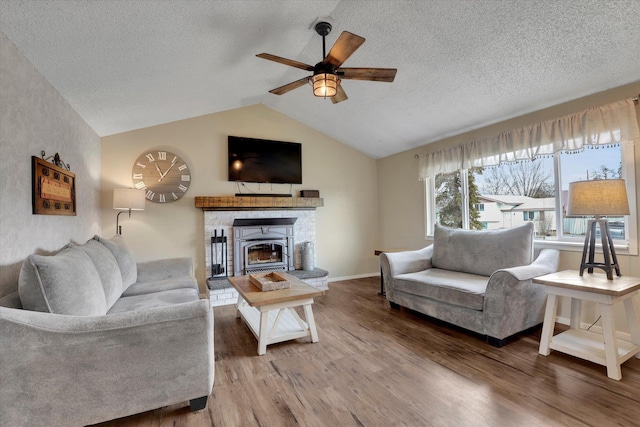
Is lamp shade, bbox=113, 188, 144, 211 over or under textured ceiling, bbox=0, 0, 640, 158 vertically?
under

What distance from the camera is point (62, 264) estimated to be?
5.37 feet

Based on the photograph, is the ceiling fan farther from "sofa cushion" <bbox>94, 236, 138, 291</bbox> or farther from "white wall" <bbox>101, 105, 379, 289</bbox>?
"white wall" <bbox>101, 105, 379, 289</bbox>

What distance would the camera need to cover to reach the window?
2.60 m

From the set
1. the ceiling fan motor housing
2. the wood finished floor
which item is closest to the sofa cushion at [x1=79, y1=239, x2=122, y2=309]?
the wood finished floor

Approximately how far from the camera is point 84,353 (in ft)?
4.72

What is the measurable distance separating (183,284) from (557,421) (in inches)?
117

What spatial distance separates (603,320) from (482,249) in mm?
1184

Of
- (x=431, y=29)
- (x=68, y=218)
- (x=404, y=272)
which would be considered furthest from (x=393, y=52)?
(x=68, y=218)

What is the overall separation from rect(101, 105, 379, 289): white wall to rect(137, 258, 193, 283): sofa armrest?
82 cm

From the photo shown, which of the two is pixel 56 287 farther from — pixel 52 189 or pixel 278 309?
pixel 278 309

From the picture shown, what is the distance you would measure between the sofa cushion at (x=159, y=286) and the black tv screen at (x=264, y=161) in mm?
1873

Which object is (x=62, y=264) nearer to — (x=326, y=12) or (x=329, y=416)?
(x=329, y=416)

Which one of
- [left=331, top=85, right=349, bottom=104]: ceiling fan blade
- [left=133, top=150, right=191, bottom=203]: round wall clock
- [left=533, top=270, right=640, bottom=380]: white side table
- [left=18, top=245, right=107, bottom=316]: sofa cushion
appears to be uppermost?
[left=331, top=85, right=349, bottom=104]: ceiling fan blade

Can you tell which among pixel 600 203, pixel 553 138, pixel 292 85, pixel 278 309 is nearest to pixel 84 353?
pixel 278 309
